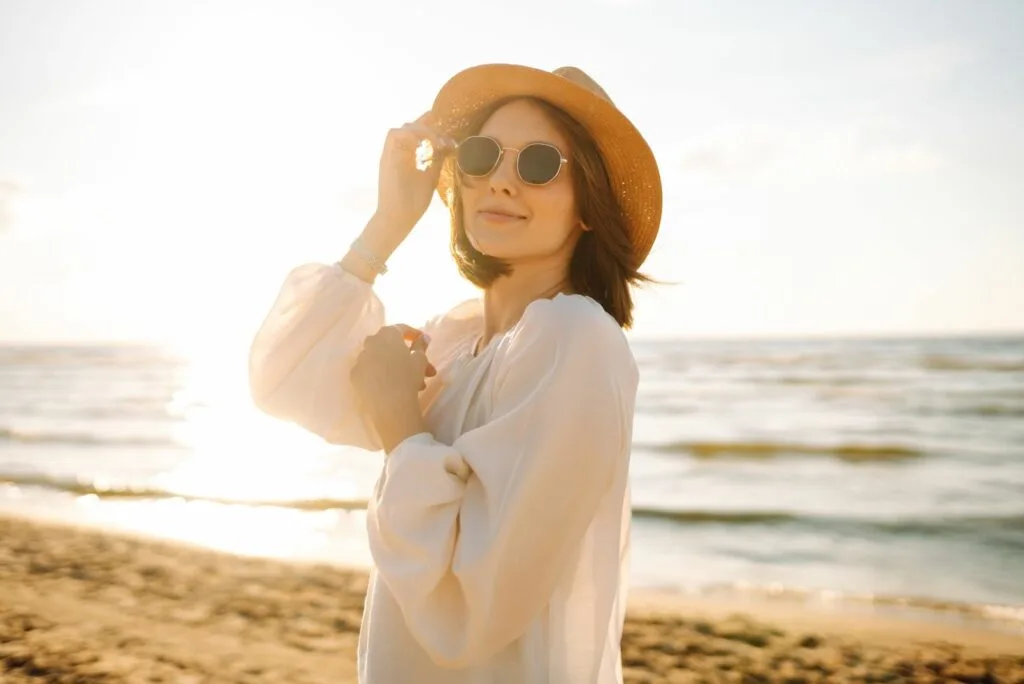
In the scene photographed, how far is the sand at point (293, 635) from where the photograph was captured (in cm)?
501

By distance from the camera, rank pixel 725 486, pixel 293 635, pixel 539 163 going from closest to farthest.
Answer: pixel 539 163 < pixel 293 635 < pixel 725 486

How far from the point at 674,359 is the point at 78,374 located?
2623 cm

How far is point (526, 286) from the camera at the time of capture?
6.56 feet

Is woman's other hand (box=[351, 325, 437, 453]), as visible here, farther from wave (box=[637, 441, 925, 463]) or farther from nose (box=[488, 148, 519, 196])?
wave (box=[637, 441, 925, 463])

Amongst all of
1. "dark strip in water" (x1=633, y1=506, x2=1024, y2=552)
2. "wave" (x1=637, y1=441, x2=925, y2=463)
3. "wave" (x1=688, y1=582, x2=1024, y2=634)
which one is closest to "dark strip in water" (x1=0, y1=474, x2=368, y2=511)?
"dark strip in water" (x1=633, y1=506, x2=1024, y2=552)

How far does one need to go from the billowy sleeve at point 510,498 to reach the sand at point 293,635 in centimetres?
377

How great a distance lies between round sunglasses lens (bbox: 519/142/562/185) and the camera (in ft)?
6.15

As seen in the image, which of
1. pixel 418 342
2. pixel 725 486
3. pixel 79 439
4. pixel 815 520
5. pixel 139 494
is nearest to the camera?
pixel 418 342

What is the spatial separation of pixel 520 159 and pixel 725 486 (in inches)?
401

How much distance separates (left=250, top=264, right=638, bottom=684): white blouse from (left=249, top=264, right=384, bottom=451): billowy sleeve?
0.44m

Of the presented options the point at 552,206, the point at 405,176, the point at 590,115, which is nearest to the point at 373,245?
the point at 405,176

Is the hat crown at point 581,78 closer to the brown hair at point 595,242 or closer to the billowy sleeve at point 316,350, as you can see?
the brown hair at point 595,242

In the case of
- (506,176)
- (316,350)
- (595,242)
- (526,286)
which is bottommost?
(316,350)

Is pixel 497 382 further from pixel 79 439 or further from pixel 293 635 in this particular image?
Result: pixel 79 439
